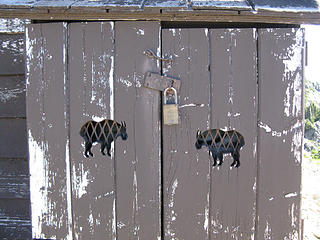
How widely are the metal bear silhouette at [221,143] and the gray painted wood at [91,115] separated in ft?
1.61

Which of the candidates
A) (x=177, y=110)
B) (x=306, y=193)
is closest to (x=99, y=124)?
(x=177, y=110)

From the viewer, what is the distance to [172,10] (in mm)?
1214

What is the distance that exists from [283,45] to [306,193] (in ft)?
7.05

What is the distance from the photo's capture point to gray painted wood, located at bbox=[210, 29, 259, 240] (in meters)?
1.27

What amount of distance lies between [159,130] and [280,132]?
601mm

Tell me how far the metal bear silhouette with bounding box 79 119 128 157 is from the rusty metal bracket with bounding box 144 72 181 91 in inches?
10.6

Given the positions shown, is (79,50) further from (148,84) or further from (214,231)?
(214,231)

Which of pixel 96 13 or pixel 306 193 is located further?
pixel 306 193

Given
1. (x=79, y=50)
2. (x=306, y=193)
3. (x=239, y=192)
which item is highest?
(x=79, y=50)

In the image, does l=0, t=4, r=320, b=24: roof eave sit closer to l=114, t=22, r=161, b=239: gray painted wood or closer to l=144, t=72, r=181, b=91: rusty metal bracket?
l=114, t=22, r=161, b=239: gray painted wood

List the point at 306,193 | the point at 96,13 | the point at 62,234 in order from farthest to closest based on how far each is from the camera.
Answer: the point at 306,193
the point at 62,234
the point at 96,13

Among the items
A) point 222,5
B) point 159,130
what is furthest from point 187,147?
point 222,5

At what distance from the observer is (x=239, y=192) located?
132 centimetres

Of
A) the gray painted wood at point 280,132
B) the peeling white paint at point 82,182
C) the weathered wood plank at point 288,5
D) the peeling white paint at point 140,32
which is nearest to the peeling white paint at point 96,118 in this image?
the peeling white paint at point 82,182
